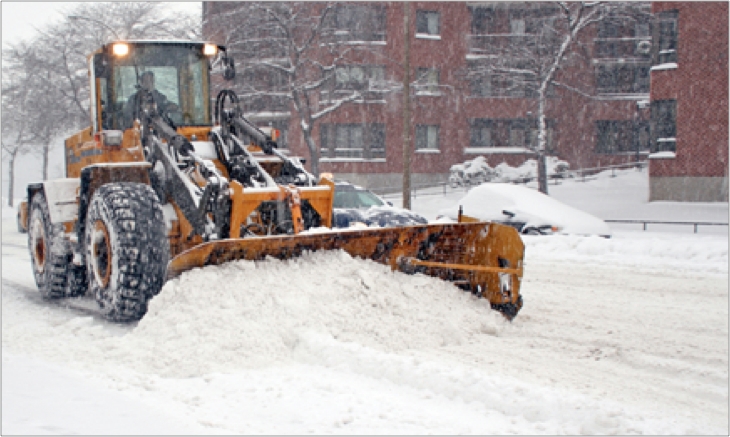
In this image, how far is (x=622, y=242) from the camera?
15086 mm

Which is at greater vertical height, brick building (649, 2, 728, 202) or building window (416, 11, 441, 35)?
building window (416, 11, 441, 35)

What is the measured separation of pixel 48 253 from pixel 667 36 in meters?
26.7

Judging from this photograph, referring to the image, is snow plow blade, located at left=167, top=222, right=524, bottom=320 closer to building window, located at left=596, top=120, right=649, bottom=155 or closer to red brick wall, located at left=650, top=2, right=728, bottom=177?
red brick wall, located at left=650, top=2, right=728, bottom=177

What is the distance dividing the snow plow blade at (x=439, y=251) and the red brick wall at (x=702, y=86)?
948 inches

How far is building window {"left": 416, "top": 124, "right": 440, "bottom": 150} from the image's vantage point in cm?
4112

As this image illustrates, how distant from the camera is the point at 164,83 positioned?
9250 millimetres

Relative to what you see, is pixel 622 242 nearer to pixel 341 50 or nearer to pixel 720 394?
pixel 720 394

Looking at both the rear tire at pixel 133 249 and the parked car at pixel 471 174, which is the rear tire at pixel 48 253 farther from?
the parked car at pixel 471 174

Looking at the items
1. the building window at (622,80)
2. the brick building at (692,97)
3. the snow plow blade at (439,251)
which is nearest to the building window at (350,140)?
the building window at (622,80)

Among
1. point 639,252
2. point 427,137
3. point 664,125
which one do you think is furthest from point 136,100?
point 427,137

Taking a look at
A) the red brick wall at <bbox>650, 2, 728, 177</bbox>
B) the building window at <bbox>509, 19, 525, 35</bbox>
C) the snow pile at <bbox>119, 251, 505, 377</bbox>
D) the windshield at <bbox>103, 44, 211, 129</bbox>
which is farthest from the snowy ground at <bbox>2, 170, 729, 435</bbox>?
the building window at <bbox>509, 19, 525, 35</bbox>

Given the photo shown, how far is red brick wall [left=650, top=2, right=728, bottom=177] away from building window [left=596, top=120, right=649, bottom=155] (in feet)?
42.2

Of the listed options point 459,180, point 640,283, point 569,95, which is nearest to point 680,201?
point 459,180

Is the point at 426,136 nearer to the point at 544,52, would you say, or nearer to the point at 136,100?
the point at 544,52
